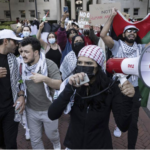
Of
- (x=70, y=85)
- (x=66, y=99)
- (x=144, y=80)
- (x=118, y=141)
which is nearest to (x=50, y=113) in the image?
(x=66, y=99)

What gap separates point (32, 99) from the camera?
278 cm

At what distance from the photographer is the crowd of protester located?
173cm

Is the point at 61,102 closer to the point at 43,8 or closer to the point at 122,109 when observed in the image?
the point at 122,109

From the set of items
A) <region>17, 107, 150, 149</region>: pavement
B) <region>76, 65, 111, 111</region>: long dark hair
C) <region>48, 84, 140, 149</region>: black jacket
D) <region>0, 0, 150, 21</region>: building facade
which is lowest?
<region>17, 107, 150, 149</region>: pavement

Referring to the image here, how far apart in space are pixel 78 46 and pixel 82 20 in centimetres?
341

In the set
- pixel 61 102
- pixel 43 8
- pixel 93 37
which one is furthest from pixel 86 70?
pixel 43 8

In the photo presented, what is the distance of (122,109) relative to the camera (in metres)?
1.69

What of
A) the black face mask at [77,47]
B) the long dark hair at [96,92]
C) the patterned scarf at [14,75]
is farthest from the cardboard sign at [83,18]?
the long dark hair at [96,92]

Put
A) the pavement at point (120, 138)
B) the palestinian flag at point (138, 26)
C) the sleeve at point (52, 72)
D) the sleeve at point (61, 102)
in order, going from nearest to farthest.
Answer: the sleeve at point (61, 102)
the sleeve at point (52, 72)
the palestinian flag at point (138, 26)
the pavement at point (120, 138)

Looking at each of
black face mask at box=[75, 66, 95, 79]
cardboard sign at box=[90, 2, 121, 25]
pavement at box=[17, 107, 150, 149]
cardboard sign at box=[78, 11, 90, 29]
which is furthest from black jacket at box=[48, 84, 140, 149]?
cardboard sign at box=[78, 11, 90, 29]

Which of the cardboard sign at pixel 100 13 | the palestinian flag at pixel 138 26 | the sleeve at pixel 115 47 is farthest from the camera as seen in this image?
the cardboard sign at pixel 100 13

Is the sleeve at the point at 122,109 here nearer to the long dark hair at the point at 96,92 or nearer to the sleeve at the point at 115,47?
the long dark hair at the point at 96,92

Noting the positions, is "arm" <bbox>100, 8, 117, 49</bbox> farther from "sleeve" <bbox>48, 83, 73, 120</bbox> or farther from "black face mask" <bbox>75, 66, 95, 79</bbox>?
"sleeve" <bbox>48, 83, 73, 120</bbox>

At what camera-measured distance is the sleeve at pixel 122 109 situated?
5.42 ft
